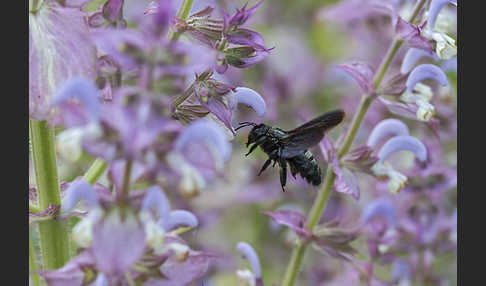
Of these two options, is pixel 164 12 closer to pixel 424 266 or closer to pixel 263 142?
pixel 263 142

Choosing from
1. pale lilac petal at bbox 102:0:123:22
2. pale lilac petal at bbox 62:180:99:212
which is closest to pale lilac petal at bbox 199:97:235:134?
pale lilac petal at bbox 102:0:123:22

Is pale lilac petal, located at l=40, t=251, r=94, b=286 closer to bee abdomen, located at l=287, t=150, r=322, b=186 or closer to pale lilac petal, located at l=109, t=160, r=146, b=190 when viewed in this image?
pale lilac petal, located at l=109, t=160, r=146, b=190

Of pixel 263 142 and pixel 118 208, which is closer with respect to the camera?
pixel 118 208

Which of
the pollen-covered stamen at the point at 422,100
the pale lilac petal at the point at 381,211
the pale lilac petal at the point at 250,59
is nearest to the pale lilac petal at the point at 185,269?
the pale lilac petal at the point at 250,59

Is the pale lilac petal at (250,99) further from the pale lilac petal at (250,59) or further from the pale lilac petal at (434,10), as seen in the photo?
the pale lilac petal at (434,10)

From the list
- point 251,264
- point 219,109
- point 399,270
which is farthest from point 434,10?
point 399,270

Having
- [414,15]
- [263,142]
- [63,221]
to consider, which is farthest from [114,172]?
[414,15]

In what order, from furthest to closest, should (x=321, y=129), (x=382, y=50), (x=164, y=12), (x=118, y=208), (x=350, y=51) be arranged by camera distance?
(x=350, y=51) < (x=382, y=50) < (x=321, y=129) < (x=118, y=208) < (x=164, y=12)
